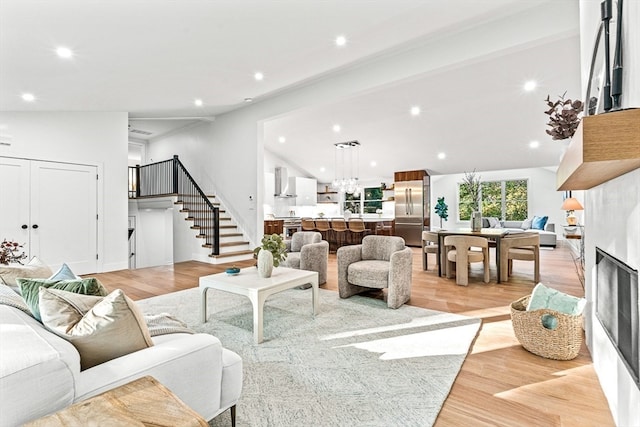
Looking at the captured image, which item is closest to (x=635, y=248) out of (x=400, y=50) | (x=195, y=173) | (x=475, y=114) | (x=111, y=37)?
(x=400, y=50)

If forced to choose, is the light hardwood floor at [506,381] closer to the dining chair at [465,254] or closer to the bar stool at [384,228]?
the dining chair at [465,254]

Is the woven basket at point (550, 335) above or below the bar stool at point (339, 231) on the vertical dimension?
below

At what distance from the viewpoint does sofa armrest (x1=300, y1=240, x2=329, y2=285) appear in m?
4.55

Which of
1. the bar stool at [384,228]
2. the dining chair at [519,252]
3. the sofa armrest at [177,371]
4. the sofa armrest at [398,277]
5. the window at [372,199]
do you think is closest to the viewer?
the sofa armrest at [177,371]

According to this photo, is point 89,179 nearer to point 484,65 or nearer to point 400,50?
point 400,50

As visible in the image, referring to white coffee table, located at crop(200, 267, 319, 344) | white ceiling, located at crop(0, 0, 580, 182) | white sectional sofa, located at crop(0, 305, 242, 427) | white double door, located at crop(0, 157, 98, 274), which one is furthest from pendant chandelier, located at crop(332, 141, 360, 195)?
white sectional sofa, located at crop(0, 305, 242, 427)

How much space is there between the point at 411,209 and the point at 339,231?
262 centimetres

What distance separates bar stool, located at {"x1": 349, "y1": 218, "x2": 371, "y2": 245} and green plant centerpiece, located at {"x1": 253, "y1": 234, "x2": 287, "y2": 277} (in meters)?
5.10

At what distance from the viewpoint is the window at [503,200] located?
35.9ft

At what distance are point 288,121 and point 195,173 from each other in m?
3.08

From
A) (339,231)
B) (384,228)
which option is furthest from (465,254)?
(339,231)

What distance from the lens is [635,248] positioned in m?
1.30

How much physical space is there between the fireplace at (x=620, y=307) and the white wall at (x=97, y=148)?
7.05 m

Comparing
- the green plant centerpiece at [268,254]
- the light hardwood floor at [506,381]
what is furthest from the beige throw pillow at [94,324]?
the green plant centerpiece at [268,254]
